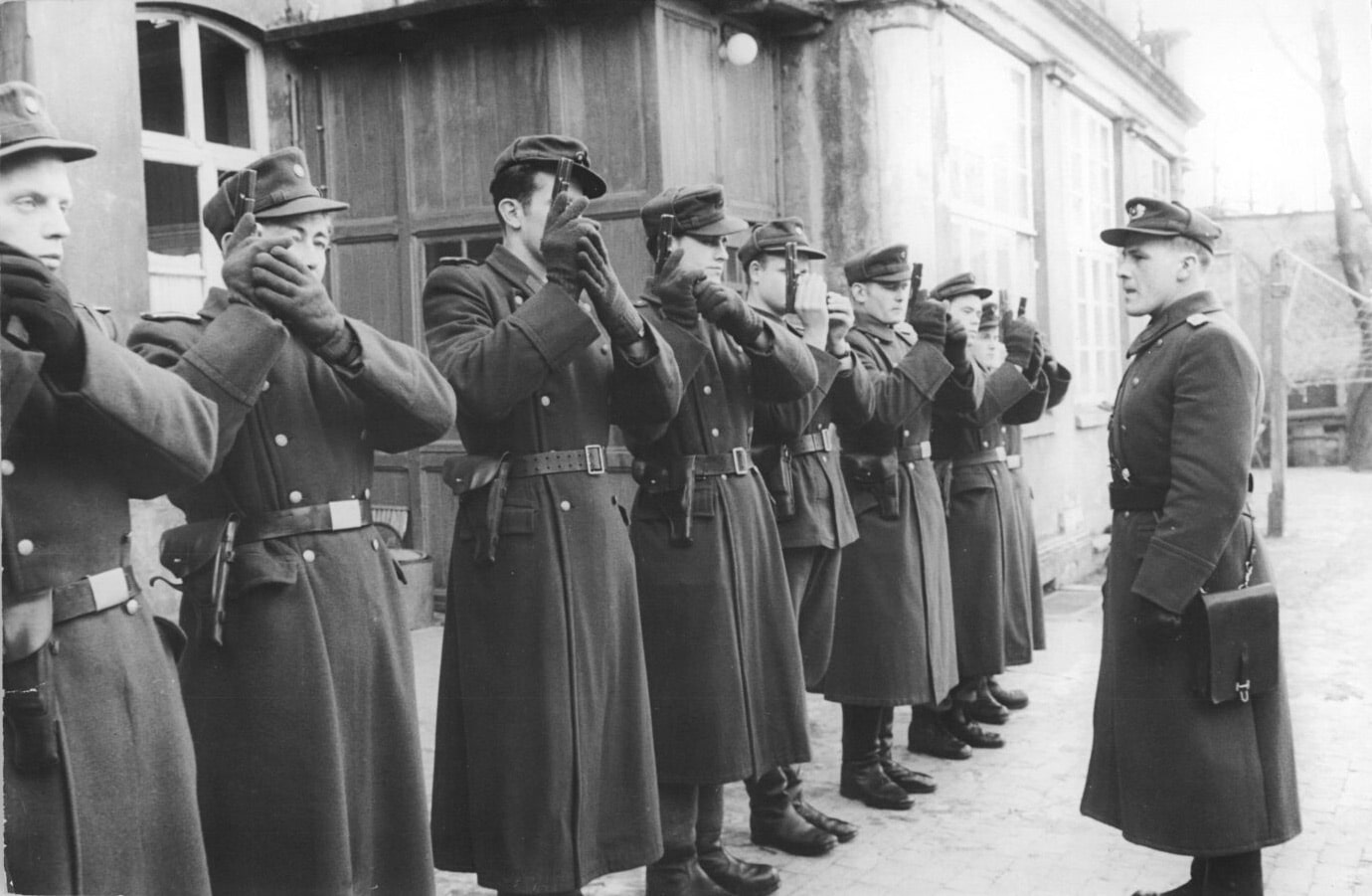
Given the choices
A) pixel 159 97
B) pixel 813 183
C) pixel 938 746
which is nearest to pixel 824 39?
pixel 813 183

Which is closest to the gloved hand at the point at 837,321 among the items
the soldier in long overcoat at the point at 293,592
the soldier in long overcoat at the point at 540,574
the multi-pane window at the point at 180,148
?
the soldier in long overcoat at the point at 540,574

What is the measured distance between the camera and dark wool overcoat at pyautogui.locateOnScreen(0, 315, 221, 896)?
2.33 meters

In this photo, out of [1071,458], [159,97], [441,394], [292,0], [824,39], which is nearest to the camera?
[441,394]

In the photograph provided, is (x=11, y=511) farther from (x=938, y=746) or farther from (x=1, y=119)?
(x=938, y=746)

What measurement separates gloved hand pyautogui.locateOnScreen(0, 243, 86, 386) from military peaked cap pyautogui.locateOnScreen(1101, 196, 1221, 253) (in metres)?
2.98

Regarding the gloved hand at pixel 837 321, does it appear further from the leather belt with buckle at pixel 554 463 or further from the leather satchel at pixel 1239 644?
the leather satchel at pixel 1239 644

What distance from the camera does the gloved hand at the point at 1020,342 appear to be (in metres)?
6.50

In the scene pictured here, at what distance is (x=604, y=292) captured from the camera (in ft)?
11.7

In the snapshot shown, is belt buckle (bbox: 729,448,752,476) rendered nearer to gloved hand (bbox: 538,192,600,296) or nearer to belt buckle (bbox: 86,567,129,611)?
gloved hand (bbox: 538,192,600,296)

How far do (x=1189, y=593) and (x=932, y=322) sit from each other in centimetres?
189

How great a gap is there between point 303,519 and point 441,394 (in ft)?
1.53

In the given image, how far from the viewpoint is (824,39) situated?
851 cm

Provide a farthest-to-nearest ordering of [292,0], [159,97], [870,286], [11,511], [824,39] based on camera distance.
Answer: [824,39], [292,0], [159,97], [870,286], [11,511]

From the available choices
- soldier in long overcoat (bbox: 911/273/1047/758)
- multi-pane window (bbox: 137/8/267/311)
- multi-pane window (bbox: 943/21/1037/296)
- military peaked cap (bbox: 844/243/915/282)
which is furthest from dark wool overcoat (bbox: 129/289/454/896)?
multi-pane window (bbox: 943/21/1037/296)
